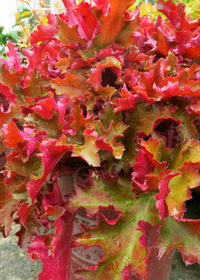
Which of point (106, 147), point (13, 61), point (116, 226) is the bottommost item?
point (116, 226)

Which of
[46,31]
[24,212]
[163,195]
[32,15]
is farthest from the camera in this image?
[32,15]

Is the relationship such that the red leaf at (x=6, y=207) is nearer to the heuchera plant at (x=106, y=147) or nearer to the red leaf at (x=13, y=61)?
the heuchera plant at (x=106, y=147)

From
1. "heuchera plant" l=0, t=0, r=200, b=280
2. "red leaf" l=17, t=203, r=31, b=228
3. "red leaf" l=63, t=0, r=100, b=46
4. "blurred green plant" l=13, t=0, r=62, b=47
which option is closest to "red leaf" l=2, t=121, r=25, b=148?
"heuchera plant" l=0, t=0, r=200, b=280

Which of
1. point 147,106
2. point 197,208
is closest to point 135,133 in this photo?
point 147,106

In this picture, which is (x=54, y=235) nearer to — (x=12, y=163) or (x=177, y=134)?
(x=12, y=163)

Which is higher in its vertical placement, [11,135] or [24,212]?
[11,135]

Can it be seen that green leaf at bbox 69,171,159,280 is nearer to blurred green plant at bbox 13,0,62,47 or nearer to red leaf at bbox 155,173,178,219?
red leaf at bbox 155,173,178,219

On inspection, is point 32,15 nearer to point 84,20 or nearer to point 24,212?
point 84,20

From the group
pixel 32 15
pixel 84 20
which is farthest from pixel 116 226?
pixel 32 15
